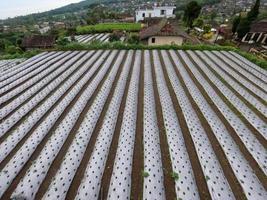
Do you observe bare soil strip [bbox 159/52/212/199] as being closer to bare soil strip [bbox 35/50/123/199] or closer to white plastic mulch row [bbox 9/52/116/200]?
bare soil strip [bbox 35/50/123/199]

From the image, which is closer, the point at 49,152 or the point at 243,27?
the point at 49,152

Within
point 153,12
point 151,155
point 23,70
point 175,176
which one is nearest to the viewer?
point 175,176

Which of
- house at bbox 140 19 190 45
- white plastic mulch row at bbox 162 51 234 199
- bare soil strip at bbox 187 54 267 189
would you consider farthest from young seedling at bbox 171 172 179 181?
house at bbox 140 19 190 45

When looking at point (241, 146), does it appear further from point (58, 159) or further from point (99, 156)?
point (58, 159)

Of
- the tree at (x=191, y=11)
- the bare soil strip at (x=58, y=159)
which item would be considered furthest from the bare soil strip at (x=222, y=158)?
the tree at (x=191, y=11)

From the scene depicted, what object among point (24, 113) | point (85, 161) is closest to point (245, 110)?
point (85, 161)

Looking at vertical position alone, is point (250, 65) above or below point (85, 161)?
below
